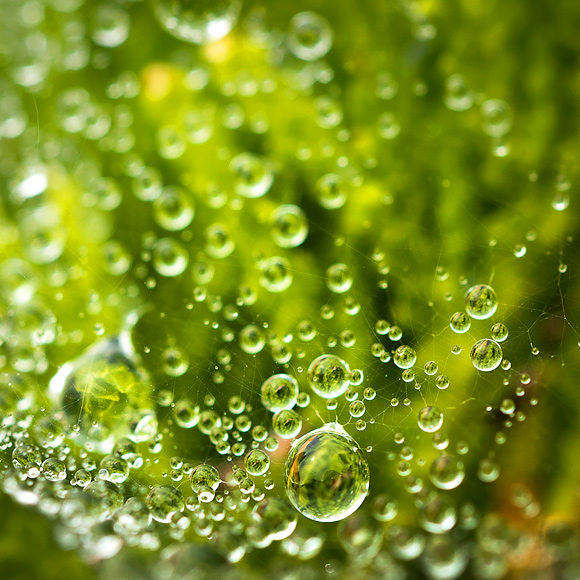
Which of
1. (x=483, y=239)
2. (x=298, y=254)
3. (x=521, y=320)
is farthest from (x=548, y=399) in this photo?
(x=298, y=254)

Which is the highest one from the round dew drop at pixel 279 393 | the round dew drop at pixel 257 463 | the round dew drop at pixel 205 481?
the round dew drop at pixel 279 393

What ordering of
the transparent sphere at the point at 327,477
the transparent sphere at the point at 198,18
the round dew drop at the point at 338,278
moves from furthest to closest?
the transparent sphere at the point at 198,18, the round dew drop at the point at 338,278, the transparent sphere at the point at 327,477

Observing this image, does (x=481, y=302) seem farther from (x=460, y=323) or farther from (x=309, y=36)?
(x=309, y=36)

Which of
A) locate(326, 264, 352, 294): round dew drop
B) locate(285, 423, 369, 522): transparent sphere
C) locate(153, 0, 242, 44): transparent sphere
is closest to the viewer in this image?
locate(285, 423, 369, 522): transparent sphere

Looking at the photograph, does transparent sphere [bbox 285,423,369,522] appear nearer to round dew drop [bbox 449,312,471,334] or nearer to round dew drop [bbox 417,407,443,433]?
round dew drop [bbox 417,407,443,433]

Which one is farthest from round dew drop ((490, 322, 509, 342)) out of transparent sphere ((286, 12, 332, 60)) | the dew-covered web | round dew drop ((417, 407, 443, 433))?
transparent sphere ((286, 12, 332, 60))

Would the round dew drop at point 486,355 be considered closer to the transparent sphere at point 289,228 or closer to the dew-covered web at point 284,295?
the dew-covered web at point 284,295

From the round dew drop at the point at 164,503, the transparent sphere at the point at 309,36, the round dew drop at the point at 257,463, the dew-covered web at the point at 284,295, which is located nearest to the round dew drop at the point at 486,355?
the dew-covered web at the point at 284,295
